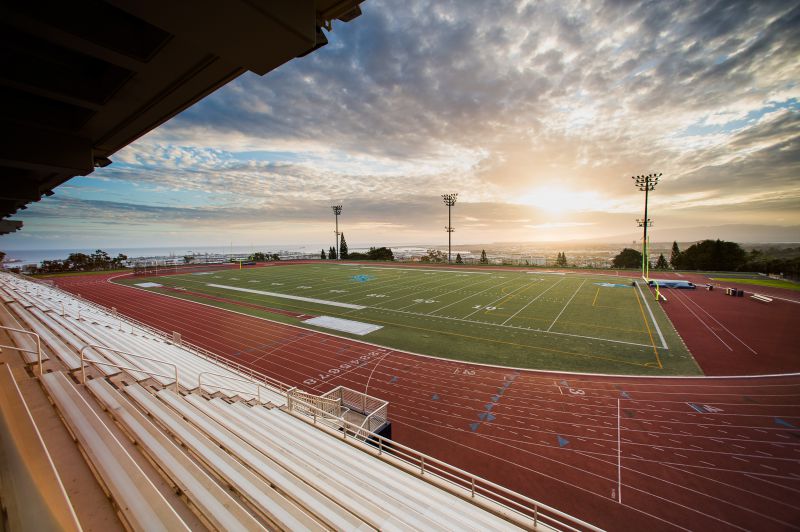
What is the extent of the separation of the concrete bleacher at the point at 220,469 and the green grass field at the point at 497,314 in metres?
10.9

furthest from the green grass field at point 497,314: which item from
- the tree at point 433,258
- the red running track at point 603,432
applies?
the tree at point 433,258

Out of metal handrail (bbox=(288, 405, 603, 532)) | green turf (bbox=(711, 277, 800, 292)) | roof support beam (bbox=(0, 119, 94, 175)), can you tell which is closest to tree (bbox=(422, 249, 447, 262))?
green turf (bbox=(711, 277, 800, 292))

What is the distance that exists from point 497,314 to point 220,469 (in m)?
22.3

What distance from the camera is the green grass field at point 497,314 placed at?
51.4 feet

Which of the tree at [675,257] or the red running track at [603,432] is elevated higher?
the tree at [675,257]

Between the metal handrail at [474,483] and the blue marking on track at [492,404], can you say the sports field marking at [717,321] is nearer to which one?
the blue marking on track at [492,404]

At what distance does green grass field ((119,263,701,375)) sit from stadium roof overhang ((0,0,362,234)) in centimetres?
1482

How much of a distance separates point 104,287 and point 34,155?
151 ft

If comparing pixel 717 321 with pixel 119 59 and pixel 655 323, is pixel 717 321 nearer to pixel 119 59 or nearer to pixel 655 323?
pixel 655 323

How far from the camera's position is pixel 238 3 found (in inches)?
61.3

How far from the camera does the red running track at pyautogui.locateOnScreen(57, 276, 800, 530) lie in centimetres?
723

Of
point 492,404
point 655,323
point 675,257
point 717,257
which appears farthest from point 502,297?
point 675,257

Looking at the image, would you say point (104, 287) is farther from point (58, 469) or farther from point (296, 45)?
point (296, 45)

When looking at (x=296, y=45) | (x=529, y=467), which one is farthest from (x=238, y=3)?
(x=529, y=467)
